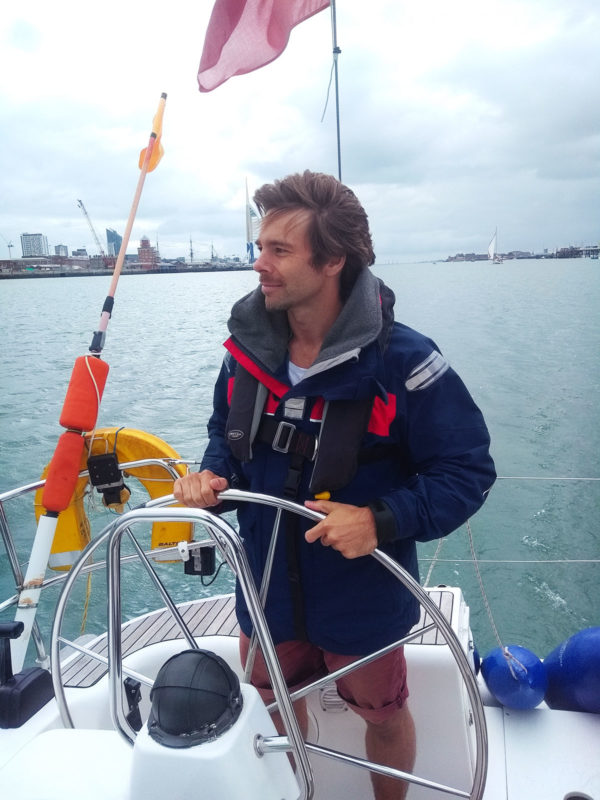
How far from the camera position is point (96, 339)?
2.39 meters

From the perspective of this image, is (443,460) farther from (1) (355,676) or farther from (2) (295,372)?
(1) (355,676)

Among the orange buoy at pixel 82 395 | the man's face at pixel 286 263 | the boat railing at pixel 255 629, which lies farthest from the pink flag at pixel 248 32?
the boat railing at pixel 255 629

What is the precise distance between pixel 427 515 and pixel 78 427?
147 centimetres

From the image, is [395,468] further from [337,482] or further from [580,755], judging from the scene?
[580,755]

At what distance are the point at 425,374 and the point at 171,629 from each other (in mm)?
1328

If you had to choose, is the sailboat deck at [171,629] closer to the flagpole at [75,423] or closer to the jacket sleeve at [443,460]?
the flagpole at [75,423]

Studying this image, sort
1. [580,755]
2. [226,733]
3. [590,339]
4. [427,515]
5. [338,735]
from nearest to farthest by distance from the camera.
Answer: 1. [226,733]
2. [427,515]
3. [580,755]
4. [338,735]
5. [590,339]

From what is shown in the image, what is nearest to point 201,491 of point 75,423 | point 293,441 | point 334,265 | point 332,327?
point 293,441

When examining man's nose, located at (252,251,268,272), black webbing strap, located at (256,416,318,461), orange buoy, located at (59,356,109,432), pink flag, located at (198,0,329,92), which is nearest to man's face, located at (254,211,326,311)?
man's nose, located at (252,251,268,272)

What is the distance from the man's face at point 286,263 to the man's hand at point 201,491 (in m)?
0.39

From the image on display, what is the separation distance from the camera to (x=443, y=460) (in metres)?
1.27

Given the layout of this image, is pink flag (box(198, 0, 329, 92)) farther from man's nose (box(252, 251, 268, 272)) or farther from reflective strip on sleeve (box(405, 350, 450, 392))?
reflective strip on sleeve (box(405, 350, 450, 392))

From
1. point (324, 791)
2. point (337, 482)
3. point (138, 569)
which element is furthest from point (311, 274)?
point (138, 569)

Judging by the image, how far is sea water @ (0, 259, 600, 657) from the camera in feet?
13.8
